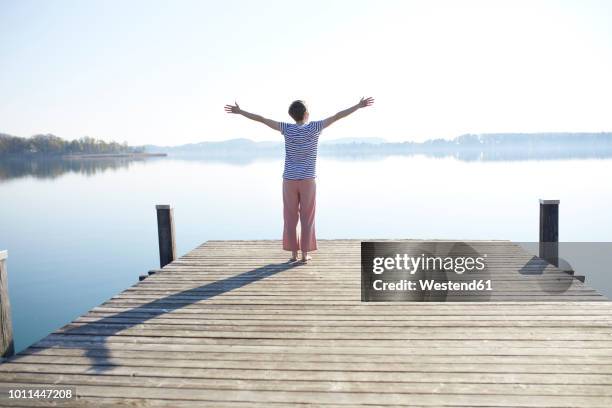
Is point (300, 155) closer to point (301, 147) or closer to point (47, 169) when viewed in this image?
point (301, 147)

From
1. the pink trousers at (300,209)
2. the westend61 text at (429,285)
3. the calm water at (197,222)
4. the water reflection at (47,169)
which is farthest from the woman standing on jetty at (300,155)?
the water reflection at (47,169)

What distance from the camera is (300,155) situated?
5414 millimetres

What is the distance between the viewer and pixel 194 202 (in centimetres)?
2858

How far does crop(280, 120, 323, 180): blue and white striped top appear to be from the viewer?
5371mm

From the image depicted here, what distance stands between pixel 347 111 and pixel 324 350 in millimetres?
2878

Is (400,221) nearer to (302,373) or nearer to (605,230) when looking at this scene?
(605,230)

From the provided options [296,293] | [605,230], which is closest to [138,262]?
[296,293]

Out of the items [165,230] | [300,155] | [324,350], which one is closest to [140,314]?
[324,350]

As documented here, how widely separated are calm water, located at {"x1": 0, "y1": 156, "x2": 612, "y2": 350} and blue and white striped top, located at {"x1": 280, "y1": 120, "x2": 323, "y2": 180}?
5.97 metres

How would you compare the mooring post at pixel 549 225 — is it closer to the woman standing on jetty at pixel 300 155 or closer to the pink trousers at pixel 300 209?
the woman standing on jetty at pixel 300 155

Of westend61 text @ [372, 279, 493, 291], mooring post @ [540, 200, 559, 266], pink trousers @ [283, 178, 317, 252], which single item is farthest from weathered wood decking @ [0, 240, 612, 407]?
mooring post @ [540, 200, 559, 266]

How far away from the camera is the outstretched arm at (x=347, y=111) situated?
5.21 meters

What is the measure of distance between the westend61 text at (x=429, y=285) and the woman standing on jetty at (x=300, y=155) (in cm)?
128

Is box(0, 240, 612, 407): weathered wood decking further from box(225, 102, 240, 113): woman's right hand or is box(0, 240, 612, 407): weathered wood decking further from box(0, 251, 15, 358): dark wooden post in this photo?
box(225, 102, 240, 113): woman's right hand
